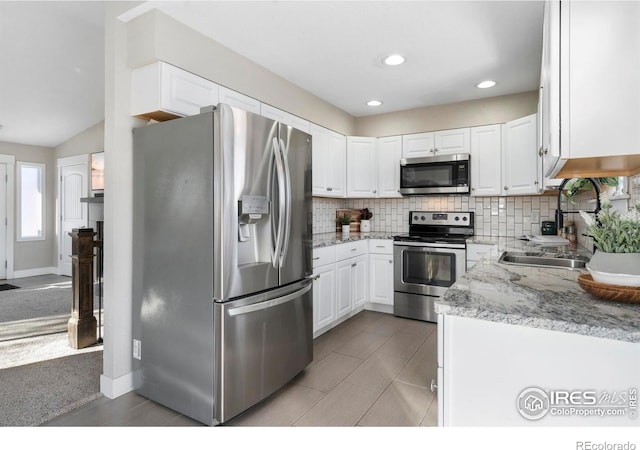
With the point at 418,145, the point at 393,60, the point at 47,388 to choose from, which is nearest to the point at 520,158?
the point at 418,145

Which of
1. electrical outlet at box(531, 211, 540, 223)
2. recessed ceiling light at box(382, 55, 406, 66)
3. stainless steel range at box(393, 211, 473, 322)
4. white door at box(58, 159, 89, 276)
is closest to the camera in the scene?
recessed ceiling light at box(382, 55, 406, 66)

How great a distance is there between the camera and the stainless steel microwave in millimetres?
3705

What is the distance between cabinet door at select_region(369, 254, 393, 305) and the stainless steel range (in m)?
0.08

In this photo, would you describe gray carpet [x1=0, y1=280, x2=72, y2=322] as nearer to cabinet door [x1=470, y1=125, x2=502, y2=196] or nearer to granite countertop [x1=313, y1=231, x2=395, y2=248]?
granite countertop [x1=313, y1=231, x2=395, y2=248]

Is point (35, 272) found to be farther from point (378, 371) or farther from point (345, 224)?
point (378, 371)

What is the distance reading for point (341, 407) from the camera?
6.81 feet

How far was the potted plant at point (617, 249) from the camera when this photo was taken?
1.02 m

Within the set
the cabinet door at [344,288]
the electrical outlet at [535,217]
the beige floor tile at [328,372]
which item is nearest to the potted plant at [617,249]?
the beige floor tile at [328,372]

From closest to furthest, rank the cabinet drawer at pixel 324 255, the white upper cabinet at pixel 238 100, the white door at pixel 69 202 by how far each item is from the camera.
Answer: the white upper cabinet at pixel 238 100 → the cabinet drawer at pixel 324 255 → the white door at pixel 69 202

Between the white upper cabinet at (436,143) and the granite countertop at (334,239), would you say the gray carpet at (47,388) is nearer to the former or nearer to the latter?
the granite countertop at (334,239)

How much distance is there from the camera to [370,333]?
336 centimetres

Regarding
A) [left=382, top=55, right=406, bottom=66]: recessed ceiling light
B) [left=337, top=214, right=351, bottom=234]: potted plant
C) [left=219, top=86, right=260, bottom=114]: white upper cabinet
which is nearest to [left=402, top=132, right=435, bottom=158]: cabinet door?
[left=337, top=214, right=351, bottom=234]: potted plant

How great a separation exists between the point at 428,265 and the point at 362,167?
4.72ft

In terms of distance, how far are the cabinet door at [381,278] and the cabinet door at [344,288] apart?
1.30 feet
